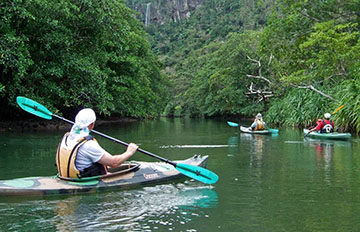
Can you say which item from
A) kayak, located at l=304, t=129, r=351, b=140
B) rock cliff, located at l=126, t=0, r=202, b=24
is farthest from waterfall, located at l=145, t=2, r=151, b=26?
kayak, located at l=304, t=129, r=351, b=140

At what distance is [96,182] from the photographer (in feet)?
19.0

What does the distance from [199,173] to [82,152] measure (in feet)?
5.68

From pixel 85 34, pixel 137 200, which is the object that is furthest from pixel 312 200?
pixel 85 34

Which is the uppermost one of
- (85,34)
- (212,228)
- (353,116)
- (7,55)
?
(85,34)

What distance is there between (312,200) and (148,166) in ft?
8.32

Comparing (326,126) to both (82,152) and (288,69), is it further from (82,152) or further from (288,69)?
(82,152)

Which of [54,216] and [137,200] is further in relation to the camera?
[137,200]

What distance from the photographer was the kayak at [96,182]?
5.45 meters

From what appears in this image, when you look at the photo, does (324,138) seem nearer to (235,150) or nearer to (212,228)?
(235,150)

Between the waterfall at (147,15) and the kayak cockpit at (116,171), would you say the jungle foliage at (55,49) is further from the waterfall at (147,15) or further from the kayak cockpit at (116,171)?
the waterfall at (147,15)

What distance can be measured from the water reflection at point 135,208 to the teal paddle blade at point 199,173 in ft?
0.45

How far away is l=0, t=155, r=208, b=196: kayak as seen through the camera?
5445mm

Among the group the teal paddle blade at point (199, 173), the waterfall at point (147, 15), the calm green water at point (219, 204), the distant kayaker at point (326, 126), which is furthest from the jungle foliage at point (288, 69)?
the waterfall at point (147, 15)

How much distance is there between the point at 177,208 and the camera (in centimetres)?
516
